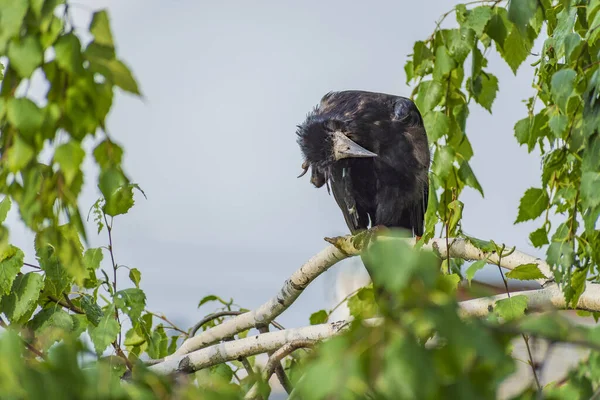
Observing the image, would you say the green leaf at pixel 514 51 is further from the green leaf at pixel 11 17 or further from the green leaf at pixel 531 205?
the green leaf at pixel 11 17

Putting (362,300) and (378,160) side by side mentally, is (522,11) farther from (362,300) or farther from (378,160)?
(378,160)

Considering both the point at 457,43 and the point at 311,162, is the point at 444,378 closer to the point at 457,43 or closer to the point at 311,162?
the point at 457,43

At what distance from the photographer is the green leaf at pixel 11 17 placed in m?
0.72

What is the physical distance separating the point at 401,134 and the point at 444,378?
2.38m

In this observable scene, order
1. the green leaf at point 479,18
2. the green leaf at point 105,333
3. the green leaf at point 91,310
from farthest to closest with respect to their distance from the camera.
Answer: the green leaf at point 91,310 < the green leaf at point 105,333 < the green leaf at point 479,18

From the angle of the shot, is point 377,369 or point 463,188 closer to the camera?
point 377,369

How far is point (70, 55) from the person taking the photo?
719 mm

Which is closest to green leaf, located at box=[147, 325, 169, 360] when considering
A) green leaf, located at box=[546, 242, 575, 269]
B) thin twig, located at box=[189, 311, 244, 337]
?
thin twig, located at box=[189, 311, 244, 337]

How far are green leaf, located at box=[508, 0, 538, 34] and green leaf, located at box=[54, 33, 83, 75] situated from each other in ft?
2.20

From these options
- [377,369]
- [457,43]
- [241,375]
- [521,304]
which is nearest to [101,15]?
[377,369]

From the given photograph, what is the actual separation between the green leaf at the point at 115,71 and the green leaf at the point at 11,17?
0.06 meters

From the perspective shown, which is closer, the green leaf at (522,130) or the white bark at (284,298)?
the green leaf at (522,130)

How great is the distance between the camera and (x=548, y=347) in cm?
69

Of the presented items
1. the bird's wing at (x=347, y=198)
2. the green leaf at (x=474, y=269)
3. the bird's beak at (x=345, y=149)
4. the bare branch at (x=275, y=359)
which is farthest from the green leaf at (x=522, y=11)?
the bird's wing at (x=347, y=198)
